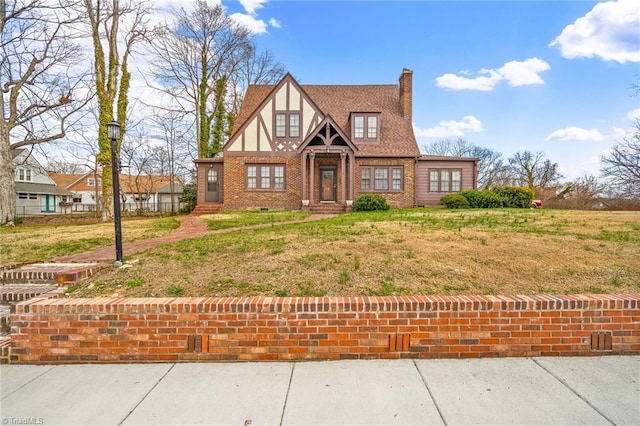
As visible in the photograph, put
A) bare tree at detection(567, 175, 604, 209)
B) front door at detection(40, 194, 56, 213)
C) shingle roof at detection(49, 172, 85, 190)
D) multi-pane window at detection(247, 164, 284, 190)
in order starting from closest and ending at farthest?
multi-pane window at detection(247, 164, 284, 190) < bare tree at detection(567, 175, 604, 209) < front door at detection(40, 194, 56, 213) < shingle roof at detection(49, 172, 85, 190)

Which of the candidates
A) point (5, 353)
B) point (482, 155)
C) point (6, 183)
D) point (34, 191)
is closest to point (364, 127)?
point (5, 353)

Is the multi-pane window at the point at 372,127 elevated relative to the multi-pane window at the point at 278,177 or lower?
elevated

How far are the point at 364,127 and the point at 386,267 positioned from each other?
1539 centimetres

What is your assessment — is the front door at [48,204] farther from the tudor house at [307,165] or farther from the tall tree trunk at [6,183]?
the tudor house at [307,165]

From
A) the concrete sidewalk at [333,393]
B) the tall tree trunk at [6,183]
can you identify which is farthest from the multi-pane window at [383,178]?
the tall tree trunk at [6,183]

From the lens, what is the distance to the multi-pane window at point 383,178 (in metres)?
18.7

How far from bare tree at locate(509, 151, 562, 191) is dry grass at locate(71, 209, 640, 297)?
120 feet

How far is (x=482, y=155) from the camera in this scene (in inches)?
1825

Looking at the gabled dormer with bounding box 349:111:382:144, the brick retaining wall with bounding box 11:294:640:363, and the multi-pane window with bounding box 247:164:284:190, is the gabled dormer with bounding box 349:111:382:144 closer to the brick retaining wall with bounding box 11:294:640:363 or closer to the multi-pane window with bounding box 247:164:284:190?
the multi-pane window with bounding box 247:164:284:190

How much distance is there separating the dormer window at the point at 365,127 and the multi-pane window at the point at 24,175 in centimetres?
3692

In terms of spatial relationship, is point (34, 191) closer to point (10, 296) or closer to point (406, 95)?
point (406, 95)

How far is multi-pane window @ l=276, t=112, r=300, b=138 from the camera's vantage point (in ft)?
60.5

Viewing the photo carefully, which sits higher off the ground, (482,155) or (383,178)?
(482,155)

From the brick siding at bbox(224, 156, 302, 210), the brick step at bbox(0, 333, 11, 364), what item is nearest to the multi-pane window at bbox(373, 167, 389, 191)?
the brick siding at bbox(224, 156, 302, 210)
